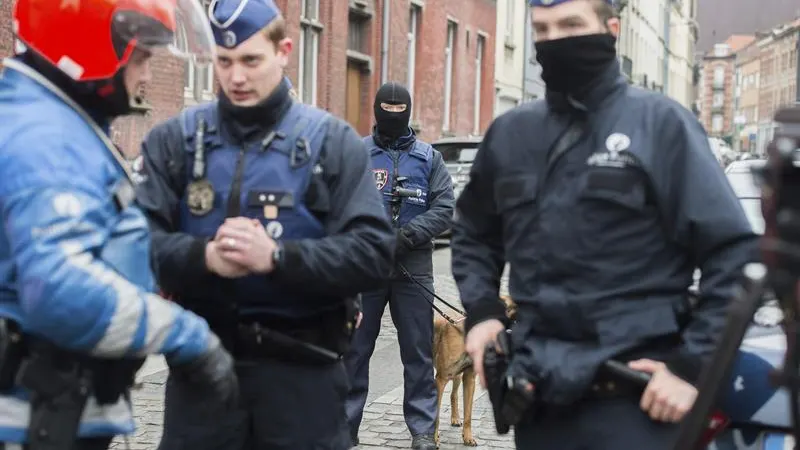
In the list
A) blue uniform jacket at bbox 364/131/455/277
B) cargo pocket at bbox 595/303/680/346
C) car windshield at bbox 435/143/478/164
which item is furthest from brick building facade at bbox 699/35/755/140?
cargo pocket at bbox 595/303/680/346

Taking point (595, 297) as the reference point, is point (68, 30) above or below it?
above

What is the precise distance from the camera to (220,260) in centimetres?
311

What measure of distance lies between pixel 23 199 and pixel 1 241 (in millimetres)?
172

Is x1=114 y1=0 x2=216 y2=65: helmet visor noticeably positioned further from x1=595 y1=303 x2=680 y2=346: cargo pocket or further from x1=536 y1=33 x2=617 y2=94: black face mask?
x1=595 y1=303 x2=680 y2=346: cargo pocket

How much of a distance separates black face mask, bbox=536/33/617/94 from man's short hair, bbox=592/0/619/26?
0.15 feet

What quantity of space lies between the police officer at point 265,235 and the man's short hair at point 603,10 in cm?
80

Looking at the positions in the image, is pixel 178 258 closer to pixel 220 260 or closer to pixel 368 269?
pixel 220 260

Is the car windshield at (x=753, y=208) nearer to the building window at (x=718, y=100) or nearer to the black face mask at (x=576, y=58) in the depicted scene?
the black face mask at (x=576, y=58)

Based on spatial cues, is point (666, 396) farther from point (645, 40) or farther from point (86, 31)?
point (645, 40)

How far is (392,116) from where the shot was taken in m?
6.60

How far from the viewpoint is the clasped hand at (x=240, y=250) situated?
3086mm

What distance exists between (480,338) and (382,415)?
3954mm

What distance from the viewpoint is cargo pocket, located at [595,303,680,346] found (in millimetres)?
2867

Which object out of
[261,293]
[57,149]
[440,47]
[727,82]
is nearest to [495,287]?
[261,293]
